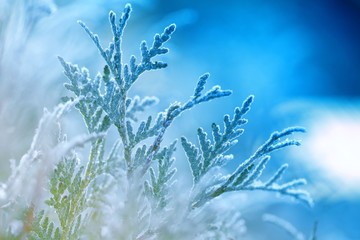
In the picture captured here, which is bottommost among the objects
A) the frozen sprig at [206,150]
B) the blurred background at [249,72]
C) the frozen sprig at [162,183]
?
the frozen sprig at [162,183]

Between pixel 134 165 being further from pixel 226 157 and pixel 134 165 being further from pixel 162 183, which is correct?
pixel 226 157

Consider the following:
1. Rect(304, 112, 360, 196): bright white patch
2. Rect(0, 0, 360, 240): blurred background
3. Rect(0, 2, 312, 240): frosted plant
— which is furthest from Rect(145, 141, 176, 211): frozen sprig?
Rect(304, 112, 360, 196): bright white patch

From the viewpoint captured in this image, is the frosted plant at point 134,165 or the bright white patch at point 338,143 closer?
the frosted plant at point 134,165

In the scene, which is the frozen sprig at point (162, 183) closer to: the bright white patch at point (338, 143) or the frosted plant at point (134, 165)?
the frosted plant at point (134, 165)

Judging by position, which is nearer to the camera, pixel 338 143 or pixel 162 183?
pixel 162 183

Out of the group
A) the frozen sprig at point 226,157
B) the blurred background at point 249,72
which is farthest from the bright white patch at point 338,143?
the frozen sprig at point 226,157

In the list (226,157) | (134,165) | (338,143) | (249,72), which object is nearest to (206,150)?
(226,157)

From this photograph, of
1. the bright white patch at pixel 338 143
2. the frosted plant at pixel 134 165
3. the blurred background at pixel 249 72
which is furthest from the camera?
the bright white patch at pixel 338 143

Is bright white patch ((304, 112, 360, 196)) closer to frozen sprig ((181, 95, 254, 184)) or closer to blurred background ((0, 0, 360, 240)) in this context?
blurred background ((0, 0, 360, 240))

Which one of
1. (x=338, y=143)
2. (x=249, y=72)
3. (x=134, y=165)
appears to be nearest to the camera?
(x=134, y=165)
